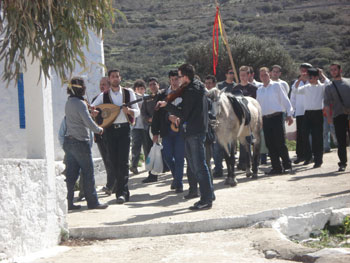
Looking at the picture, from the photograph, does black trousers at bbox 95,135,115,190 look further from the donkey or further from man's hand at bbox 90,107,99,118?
the donkey

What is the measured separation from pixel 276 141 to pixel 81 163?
4860mm

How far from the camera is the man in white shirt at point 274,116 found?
12305 mm

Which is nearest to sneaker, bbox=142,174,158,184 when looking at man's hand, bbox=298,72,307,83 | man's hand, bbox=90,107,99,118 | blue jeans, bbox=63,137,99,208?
man's hand, bbox=90,107,99,118

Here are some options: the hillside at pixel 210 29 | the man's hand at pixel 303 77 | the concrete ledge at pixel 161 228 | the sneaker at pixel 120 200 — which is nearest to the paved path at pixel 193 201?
the concrete ledge at pixel 161 228

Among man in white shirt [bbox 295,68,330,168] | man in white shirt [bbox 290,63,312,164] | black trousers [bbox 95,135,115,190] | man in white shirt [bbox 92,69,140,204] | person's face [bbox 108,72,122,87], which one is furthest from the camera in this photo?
man in white shirt [bbox 290,63,312,164]

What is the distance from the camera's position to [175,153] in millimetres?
10367

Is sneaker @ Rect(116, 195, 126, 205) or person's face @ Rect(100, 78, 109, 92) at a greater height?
person's face @ Rect(100, 78, 109, 92)

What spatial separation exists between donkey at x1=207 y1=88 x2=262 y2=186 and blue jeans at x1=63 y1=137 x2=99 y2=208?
267 cm

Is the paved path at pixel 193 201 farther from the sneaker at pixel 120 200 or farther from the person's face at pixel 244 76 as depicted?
the person's face at pixel 244 76

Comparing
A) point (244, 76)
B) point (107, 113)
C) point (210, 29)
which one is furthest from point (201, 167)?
point (210, 29)

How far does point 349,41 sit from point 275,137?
41.4 m

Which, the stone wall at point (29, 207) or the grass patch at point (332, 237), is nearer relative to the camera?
the stone wall at point (29, 207)

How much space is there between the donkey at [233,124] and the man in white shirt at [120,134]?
5.02 ft

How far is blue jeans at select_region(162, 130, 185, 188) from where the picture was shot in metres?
10.3
